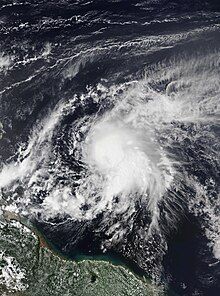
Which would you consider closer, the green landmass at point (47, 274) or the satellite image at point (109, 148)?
the green landmass at point (47, 274)

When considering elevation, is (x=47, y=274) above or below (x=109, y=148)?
below

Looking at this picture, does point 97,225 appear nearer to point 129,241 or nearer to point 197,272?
point 129,241

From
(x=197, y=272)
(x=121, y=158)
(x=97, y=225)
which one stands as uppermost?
(x=121, y=158)

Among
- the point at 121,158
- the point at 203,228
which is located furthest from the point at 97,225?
the point at 203,228

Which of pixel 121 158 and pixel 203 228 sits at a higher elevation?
pixel 121 158

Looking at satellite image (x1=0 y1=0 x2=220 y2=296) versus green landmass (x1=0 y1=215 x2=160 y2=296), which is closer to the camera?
green landmass (x1=0 y1=215 x2=160 y2=296)

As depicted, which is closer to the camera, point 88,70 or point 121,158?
point 121,158

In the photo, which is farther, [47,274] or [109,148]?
[109,148]

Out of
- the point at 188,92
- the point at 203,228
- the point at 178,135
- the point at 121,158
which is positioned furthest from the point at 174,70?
the point at 203,228
